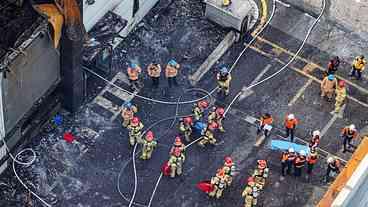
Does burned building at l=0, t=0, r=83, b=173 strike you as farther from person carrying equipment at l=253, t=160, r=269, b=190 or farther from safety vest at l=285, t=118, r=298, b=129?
safety vest at l=285, t=118, r=298, b=129

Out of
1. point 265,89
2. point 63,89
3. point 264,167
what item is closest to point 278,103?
point 265,89

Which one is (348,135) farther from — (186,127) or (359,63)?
(186,127)

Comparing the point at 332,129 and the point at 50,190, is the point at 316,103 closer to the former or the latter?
the point at 332,129

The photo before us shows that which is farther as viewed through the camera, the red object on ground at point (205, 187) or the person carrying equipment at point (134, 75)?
the person carrying equipment at point (134, 75)

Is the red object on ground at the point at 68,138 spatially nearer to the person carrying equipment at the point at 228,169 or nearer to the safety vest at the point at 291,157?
the person carrying equipment at the point at 228,169

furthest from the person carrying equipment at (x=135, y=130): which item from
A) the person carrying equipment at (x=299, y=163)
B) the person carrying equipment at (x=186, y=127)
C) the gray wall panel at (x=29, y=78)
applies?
the person carrying equipment at (x=299, y=163)

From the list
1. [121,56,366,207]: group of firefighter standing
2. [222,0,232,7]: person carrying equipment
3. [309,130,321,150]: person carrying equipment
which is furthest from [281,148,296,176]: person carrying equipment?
[222,0,232,7]: person carrying equipment

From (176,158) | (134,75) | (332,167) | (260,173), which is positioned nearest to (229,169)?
(260,173)
